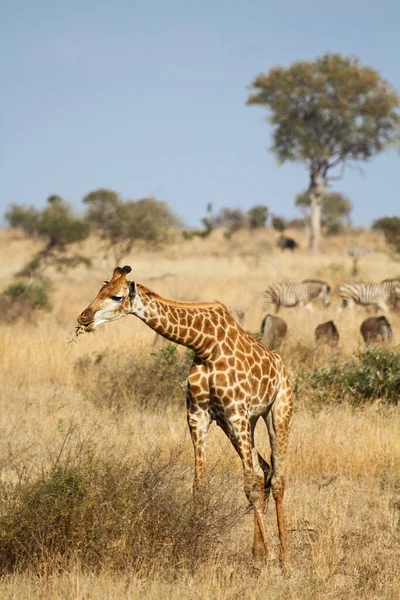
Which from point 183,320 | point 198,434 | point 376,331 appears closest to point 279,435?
point 198,434

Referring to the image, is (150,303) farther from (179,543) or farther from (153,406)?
(153,406)

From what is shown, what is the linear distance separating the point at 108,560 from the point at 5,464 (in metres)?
2.51

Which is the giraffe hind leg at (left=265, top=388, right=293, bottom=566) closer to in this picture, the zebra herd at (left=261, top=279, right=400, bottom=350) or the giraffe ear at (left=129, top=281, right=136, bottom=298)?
the giraffe ear at (left=129, top=281, right=136, bottom=298)

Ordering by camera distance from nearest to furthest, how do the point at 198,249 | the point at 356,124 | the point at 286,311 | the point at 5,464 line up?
the point at 5,464 → the point at 286,311 → the point at 356,124 → the point at 198,249

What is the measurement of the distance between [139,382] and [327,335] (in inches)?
197

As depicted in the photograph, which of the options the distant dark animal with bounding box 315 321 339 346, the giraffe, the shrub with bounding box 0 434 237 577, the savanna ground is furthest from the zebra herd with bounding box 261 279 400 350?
the shrub with bounding box 0 434 237 577

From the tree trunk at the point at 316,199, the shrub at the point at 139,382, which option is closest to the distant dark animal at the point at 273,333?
the shrub at the point at 139,382

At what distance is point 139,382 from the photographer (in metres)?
11.0

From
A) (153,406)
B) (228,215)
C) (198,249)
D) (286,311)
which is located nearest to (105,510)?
(153,406)

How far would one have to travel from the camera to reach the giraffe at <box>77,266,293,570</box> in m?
5.54

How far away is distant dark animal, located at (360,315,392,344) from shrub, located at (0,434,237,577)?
9739mm

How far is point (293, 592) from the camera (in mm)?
5379

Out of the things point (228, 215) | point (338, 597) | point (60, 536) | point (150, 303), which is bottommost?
point (338, 597)

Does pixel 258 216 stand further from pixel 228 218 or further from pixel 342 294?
pixel 342 294
